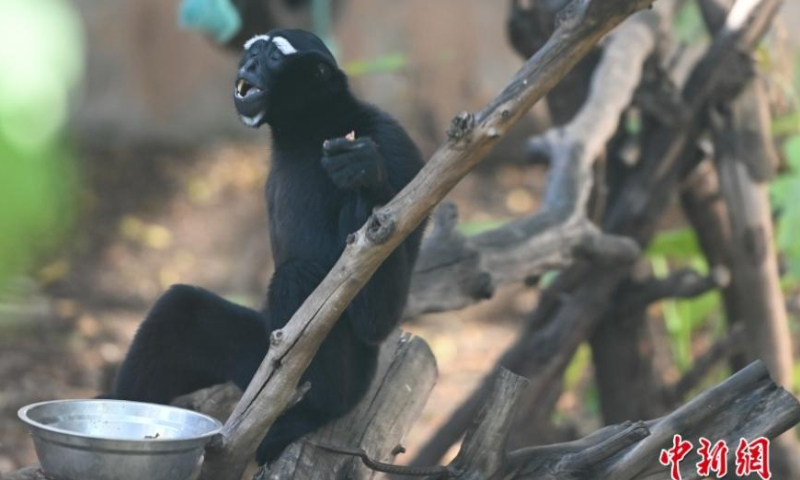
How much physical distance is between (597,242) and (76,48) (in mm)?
3933

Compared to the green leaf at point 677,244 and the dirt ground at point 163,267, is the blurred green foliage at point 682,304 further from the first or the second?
the dirt ground at point 163,267

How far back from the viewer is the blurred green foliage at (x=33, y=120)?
0.93m

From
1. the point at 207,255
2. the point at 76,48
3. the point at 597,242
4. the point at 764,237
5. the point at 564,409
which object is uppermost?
the point at 207,255

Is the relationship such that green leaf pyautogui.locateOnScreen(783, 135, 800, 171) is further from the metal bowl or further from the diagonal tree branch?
the metal bowl

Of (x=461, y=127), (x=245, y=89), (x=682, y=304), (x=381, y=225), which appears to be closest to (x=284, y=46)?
(x=245, y=89)

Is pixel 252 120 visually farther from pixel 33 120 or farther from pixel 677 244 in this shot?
pixel 677 244

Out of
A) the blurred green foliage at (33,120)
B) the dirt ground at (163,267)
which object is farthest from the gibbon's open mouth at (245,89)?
the dirt ground at (163,267)

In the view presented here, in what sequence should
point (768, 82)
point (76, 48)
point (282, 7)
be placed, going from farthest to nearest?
point (282, 7), point (768, 82), point (76, 48)

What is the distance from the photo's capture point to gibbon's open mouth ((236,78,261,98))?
3471 mm

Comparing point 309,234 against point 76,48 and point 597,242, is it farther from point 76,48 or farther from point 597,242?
point 76,48

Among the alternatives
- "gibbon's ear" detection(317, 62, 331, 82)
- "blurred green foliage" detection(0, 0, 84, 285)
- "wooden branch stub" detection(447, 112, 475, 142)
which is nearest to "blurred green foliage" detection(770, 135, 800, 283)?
"gibbon's ear" detection(317, 62, 331, 82)

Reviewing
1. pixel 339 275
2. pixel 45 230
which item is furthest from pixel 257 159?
pixel 45 230

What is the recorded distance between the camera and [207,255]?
9.61 metres

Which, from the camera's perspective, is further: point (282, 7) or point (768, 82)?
point (282, 7)
